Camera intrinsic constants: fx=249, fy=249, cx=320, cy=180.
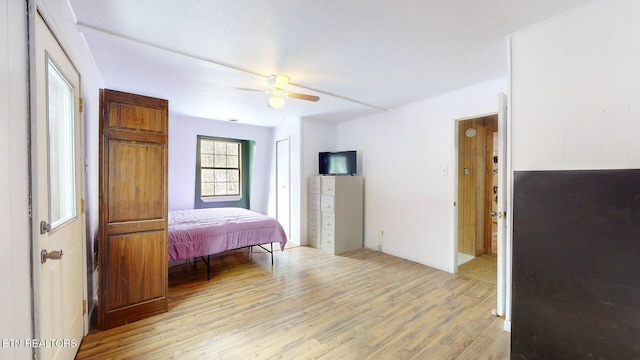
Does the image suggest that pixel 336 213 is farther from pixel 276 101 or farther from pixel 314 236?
pixel 276 101

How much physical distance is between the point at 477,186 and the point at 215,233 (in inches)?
166

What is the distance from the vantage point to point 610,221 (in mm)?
1226

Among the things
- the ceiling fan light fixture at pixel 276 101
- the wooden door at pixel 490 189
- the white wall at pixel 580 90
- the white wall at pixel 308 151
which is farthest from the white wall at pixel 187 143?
the white wall at pixel 580 90

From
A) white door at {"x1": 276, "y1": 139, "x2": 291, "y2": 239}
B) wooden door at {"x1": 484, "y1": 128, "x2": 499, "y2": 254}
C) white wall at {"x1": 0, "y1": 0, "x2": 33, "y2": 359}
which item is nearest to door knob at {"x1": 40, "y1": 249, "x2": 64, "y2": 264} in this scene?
white wall at {"x1": 0, "y1": 0, "x2": 33, "y2": 359}

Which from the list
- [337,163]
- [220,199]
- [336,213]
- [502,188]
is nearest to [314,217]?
[336,213]

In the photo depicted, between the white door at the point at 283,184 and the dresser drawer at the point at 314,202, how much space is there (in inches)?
22.3

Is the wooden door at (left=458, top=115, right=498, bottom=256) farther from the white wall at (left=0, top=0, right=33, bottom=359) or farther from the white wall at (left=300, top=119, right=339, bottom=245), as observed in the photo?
the white wall at (left=0, top=0, right=33, bottom=359)

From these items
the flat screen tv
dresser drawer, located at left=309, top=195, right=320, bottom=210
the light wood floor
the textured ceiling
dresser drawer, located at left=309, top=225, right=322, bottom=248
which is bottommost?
the light wood floor

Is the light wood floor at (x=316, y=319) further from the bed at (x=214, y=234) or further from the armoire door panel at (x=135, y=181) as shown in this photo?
the armoire door panel at (x=135, y=181)

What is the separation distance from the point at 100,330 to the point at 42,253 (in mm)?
1345

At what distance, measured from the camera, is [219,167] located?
5523 mm

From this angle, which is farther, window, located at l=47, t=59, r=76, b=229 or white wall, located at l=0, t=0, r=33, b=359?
window, located at l=47, t=59, r=76, b=229

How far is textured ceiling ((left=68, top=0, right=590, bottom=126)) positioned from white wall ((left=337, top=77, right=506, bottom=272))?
0.31m

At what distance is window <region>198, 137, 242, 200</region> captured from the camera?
5.32m
